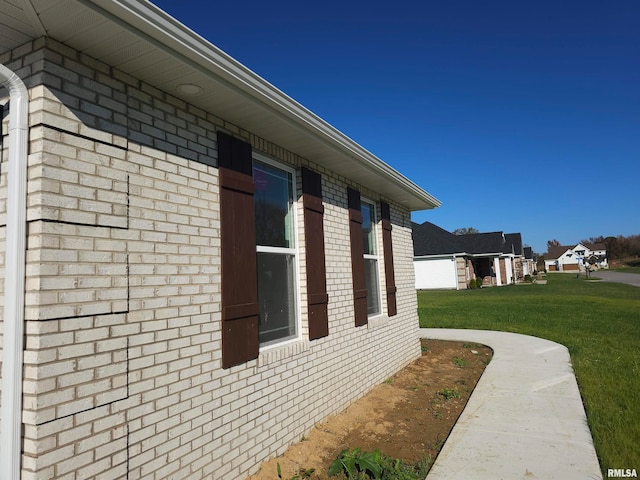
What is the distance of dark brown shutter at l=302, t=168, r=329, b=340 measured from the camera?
4.77 m

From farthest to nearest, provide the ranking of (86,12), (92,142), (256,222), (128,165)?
(256,222) → (128,165) → (92,142) → (86,12)

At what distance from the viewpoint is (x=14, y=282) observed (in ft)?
7.27

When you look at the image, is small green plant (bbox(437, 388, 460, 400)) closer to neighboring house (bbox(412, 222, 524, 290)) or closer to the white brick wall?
the white brick wall

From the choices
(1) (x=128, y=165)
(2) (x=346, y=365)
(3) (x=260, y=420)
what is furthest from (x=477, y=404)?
(1) (x=128, y=165)

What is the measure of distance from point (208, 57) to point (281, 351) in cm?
280

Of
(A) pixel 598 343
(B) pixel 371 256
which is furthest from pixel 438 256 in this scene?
(B) pixel 371 256

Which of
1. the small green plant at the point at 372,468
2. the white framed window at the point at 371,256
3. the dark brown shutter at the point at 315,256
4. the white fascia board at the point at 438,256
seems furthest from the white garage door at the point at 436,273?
the small green plant at the point at 372,468

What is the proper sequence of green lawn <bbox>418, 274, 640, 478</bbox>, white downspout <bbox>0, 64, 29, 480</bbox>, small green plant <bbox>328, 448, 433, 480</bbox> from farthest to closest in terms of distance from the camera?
1. green lawn <bbox>418, 274, 640, 478</bbox>
2. small green plant <bbox>328, 448, 433, 480</bbox>
3. white downspout <bbox>0, 64, 29, 480</bbox>

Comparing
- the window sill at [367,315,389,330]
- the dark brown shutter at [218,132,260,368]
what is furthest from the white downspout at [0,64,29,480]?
the window sill at [367,315,389,330]

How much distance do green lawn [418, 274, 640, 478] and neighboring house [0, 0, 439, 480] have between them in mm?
3112

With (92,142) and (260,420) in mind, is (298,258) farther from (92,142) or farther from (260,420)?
(92,142)

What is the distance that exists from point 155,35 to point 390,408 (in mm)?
5011

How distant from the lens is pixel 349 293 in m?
5.73

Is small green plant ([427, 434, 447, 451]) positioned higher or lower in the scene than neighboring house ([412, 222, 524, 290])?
lower
